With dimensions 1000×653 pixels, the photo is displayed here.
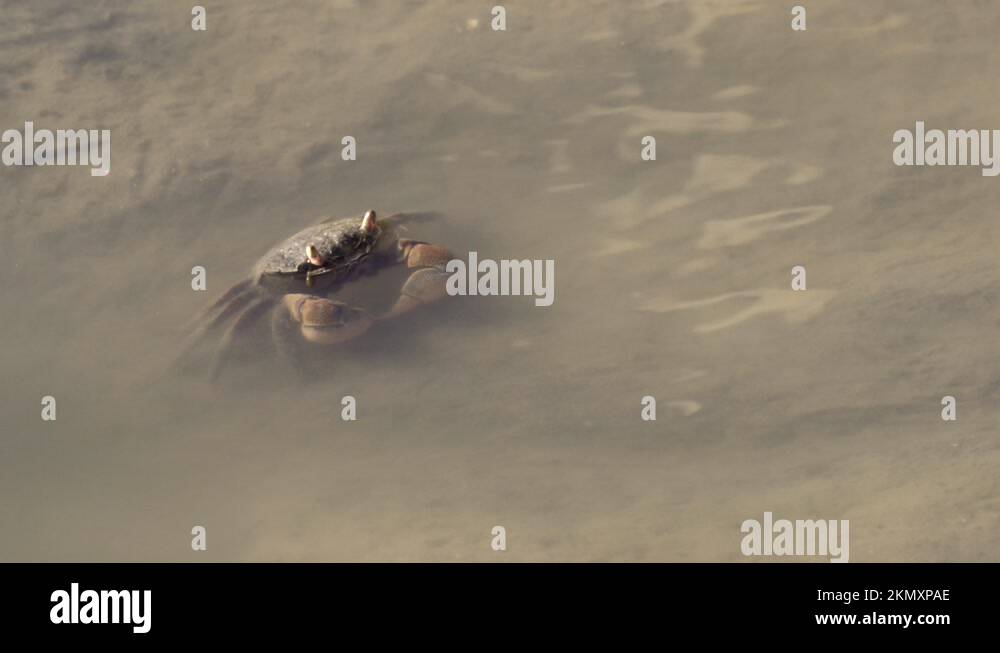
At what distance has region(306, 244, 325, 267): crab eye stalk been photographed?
6.93m

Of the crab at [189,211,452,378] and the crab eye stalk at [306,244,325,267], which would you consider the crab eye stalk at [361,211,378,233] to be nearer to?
the crab at [189,211,452,378]

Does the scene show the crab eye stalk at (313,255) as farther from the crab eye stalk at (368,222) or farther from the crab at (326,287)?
the crab eye stalk at (368,222)

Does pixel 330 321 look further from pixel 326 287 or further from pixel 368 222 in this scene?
pixel 368 222

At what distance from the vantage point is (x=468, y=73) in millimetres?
8383

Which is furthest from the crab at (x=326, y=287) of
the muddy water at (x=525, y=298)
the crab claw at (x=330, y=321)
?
the muddy water at (x=525, y=298)

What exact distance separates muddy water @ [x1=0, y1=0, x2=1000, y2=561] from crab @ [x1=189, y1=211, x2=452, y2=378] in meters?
0.19

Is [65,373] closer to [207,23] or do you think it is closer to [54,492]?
[54,492]

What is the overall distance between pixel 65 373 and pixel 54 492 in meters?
1.01

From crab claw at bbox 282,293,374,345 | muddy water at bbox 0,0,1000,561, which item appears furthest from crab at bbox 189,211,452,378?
muddy water at bbox 0,0,1000,561

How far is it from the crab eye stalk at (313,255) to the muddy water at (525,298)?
0.73 m

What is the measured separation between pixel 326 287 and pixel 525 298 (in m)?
1.48

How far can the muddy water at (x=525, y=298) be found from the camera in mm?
5625

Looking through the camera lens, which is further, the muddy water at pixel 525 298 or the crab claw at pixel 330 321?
the crab claw at pixel 330 321

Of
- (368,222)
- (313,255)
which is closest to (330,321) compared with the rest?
(313,255)
